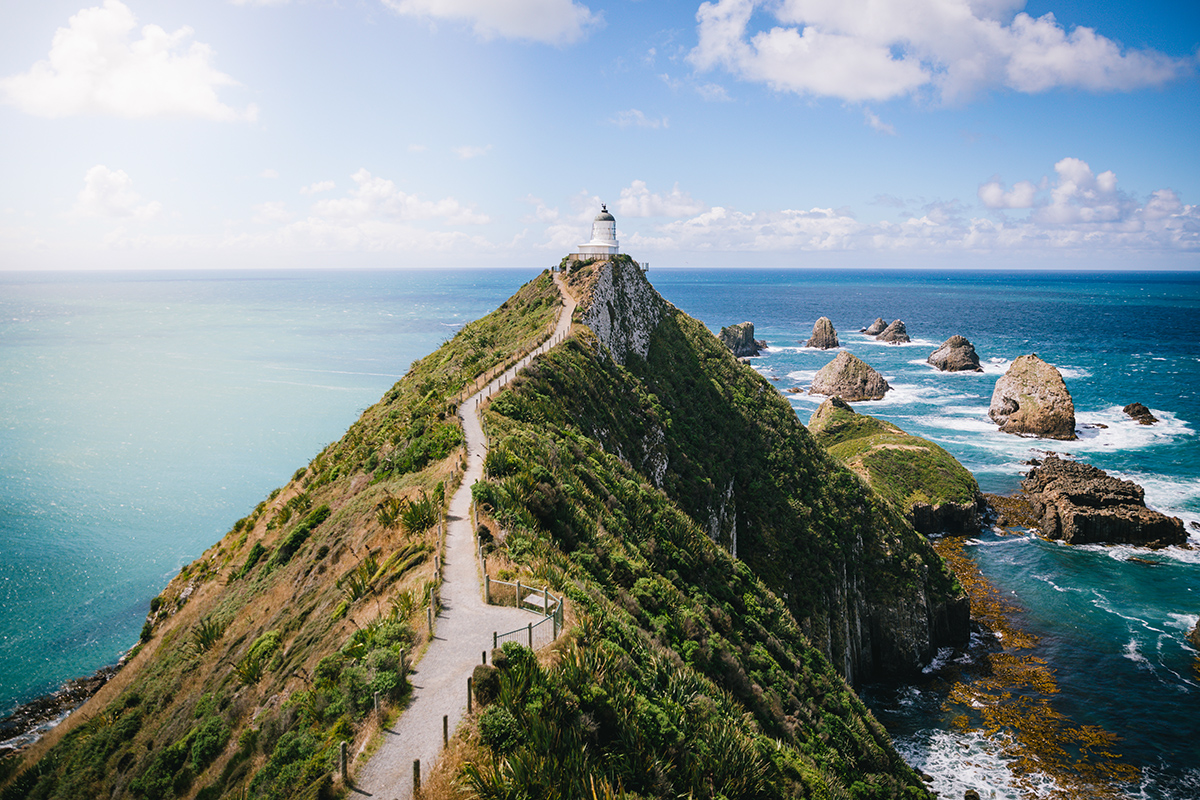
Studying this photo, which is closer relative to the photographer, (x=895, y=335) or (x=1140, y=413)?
(x=1140, y=413)

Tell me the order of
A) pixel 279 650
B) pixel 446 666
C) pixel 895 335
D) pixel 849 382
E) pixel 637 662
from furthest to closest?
1. pixel 895 335
2. pixel 849 382
3. pixel 279 650
4. pixel 637 662
5. pixel 446 666

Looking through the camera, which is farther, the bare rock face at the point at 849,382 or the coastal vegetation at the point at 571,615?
the bare rock face at the point at 849,382

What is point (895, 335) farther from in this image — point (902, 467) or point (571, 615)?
point (571, 615)

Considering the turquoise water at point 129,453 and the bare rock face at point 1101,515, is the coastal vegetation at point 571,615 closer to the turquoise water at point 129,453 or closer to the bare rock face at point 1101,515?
the turquoise water at point 129,453

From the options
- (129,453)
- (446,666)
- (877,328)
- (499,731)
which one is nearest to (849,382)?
(877,328)

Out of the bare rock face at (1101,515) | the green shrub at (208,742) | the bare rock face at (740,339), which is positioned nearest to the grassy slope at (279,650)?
the green shrub at (208,742)

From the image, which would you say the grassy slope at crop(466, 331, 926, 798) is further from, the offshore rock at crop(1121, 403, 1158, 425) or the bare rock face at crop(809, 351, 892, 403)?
the offshore rock at crop(1121, 403, 1158, 425)

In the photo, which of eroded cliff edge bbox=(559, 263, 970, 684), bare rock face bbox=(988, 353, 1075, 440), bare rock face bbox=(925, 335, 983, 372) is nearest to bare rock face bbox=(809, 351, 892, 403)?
bare rock face bbox=(988, 353, 1075, 440)
